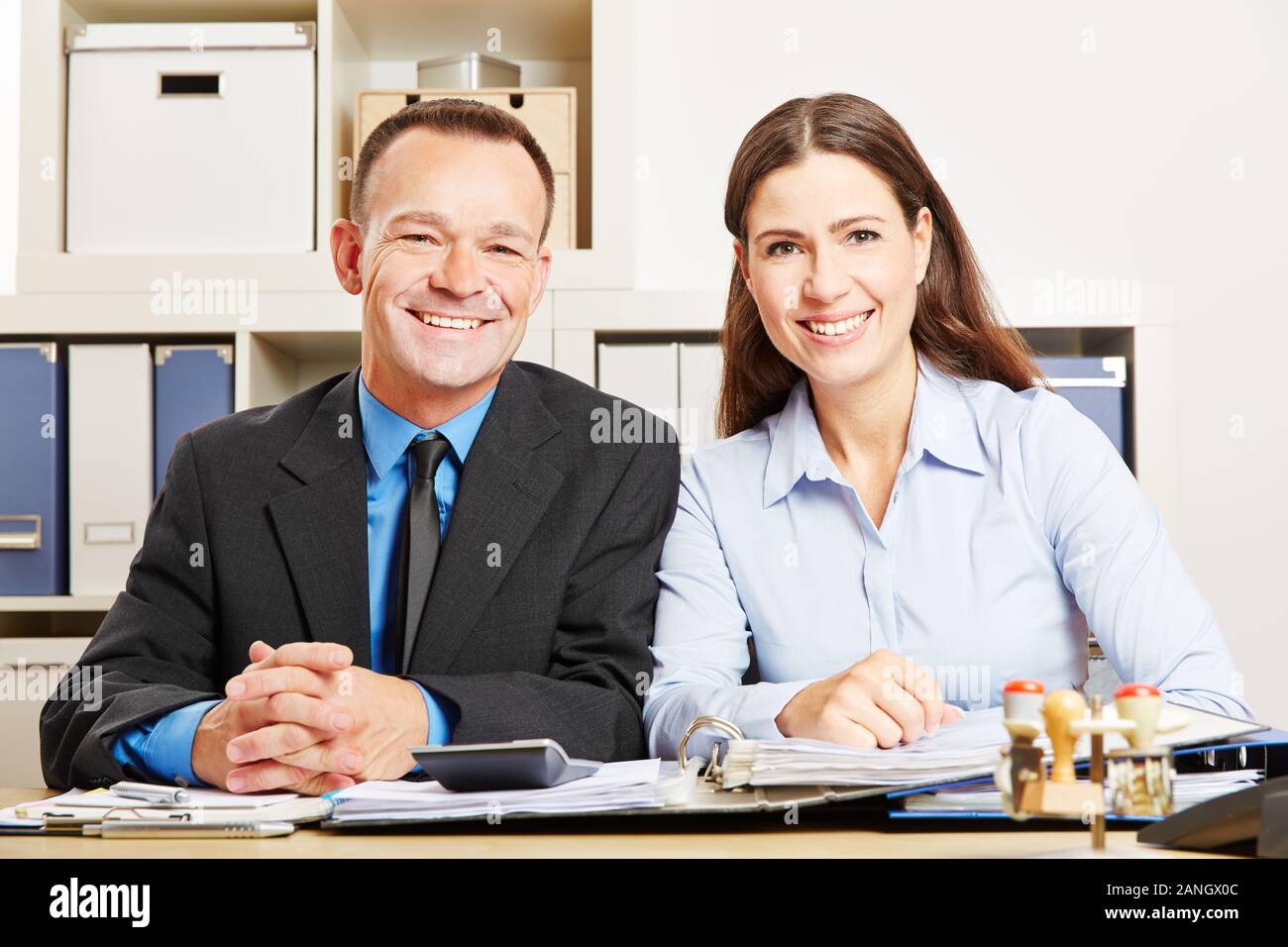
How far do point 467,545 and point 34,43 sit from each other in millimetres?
1517

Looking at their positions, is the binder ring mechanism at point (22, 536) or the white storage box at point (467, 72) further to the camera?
the white storage box at point (467, 72)

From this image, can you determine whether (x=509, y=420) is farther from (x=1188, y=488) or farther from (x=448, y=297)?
(x=1188, y=488)

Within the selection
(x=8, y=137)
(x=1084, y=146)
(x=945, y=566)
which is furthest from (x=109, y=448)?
(x=1084, y=146)

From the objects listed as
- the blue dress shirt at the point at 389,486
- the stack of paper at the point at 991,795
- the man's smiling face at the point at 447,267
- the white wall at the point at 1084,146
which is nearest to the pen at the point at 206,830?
the stack of paper at the point at 991,795

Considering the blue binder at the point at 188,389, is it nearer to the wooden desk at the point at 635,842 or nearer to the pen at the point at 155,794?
the pen at the point at 155,794

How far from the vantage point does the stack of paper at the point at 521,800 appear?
734 mm

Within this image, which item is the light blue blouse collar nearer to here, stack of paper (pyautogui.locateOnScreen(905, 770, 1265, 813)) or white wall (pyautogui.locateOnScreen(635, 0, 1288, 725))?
stack of paper (pyautogui.locateOnScreen(905, 770, 1265, 813))

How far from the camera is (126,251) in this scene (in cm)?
211

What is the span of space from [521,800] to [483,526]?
0.54 meters

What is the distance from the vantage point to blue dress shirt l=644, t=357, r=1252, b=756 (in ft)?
4.00

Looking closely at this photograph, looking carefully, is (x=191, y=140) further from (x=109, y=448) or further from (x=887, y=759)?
(x=887, y=759)

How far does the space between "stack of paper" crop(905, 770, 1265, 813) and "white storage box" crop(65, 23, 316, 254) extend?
66.3 inches

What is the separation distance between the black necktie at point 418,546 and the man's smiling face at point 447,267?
3.3 inches
